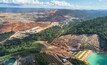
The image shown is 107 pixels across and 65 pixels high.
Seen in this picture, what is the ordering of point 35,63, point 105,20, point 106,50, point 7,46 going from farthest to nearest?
point 105,20 < point 7,46 < point 106,50 < point 35,63

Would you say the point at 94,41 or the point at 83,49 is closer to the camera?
the point at 83,49

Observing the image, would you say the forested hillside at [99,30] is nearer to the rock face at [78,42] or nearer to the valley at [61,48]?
the valley at [61,48]

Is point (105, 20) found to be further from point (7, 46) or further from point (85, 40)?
point (7, 46)

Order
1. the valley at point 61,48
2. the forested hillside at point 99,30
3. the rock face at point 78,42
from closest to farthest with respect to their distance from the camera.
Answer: the valley at point 61,48 → the rock face at point 78,42 → the forested hillside at point 99,30

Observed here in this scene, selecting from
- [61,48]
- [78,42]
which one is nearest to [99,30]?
[78,42]

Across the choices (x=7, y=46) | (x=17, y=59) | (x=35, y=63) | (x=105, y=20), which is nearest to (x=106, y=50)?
(x=105, y=20)

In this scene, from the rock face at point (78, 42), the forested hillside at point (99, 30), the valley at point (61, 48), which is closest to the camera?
the valley at point (61, 48)

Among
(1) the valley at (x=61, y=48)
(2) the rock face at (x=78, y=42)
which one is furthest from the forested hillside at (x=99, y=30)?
(2) the rock face at (x=78, y=42)

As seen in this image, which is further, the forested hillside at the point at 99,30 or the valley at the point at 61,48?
the forested hillside at the point at 99,30

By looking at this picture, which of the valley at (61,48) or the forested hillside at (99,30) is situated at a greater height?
the forested hillside at (99,30)
